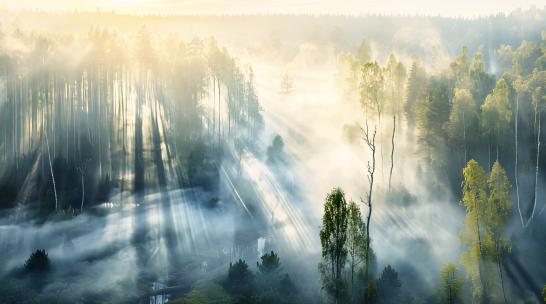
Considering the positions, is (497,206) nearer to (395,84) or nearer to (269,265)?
(269,265)

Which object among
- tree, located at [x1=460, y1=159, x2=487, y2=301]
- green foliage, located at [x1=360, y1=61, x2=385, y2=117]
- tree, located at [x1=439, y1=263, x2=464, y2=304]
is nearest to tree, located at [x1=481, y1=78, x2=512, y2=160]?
green foliage, located at [x1=360, y1=61, x2=385, y2=117]

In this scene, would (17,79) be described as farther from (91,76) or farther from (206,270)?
(206,270)

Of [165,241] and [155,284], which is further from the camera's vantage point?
[165,241]

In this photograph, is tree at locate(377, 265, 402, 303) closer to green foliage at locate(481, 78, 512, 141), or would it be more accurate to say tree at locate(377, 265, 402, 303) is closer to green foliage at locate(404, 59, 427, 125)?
green foliage at locate(481, 78, 512, 141)

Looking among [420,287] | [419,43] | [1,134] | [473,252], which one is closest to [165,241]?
[420,287]

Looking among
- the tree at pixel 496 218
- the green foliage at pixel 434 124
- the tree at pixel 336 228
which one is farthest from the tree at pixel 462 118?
the tree at pixel 336 228

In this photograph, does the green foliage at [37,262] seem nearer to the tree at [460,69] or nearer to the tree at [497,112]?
the tree at [497,112]
